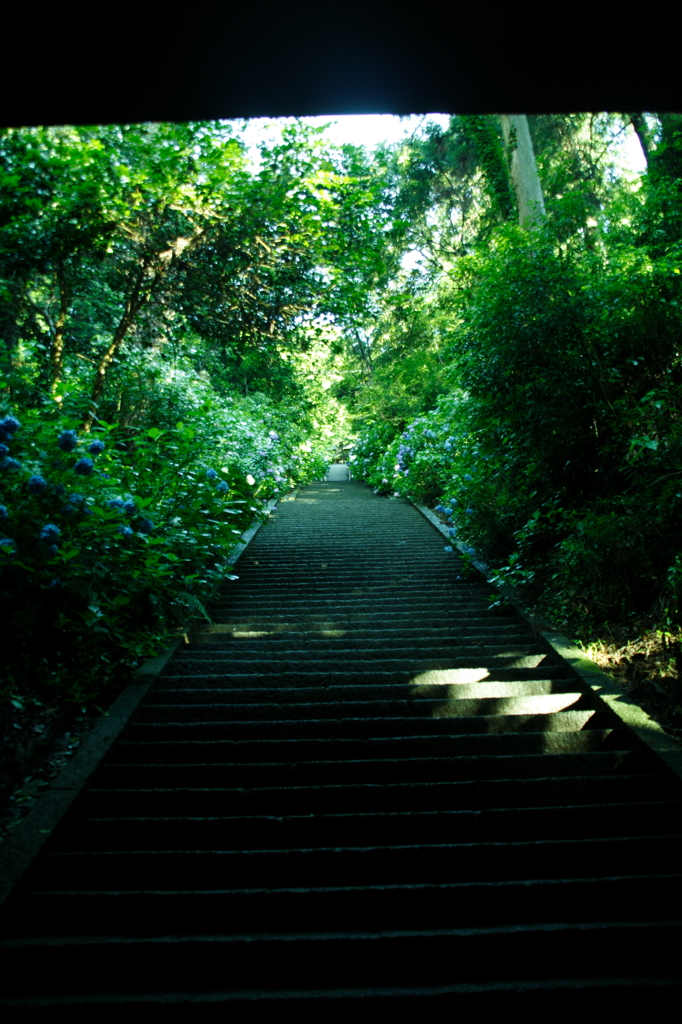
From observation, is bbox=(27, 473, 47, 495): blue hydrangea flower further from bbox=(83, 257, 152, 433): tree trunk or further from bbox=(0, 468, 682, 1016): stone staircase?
bbox=(83, 257, 152, 433): tree trunk

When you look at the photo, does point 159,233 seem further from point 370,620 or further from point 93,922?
point 93,922

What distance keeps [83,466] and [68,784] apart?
1.84 m

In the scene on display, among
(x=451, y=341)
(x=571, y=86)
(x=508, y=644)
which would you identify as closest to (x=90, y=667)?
(x=508, y=644)

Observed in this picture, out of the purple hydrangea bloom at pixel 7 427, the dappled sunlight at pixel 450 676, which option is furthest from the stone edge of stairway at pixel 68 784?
the dappled sunlight at pixel 450 676

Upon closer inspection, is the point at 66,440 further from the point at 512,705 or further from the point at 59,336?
the point at 59,336

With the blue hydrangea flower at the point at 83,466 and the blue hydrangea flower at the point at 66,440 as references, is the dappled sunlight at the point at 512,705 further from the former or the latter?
the blue hydrangea flower at the point at 66,440

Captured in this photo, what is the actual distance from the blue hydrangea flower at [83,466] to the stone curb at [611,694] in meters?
3.37

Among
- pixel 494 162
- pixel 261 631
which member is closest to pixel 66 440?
pixel 261 631

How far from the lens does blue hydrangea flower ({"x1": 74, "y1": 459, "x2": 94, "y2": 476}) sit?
376 centimetres

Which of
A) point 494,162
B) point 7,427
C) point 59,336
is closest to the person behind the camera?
point 7,427

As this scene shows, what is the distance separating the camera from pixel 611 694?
11.8 ft

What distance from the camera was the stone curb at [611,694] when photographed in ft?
9.77

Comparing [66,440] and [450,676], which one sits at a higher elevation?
[66,440]

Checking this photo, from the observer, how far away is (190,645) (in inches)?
193
